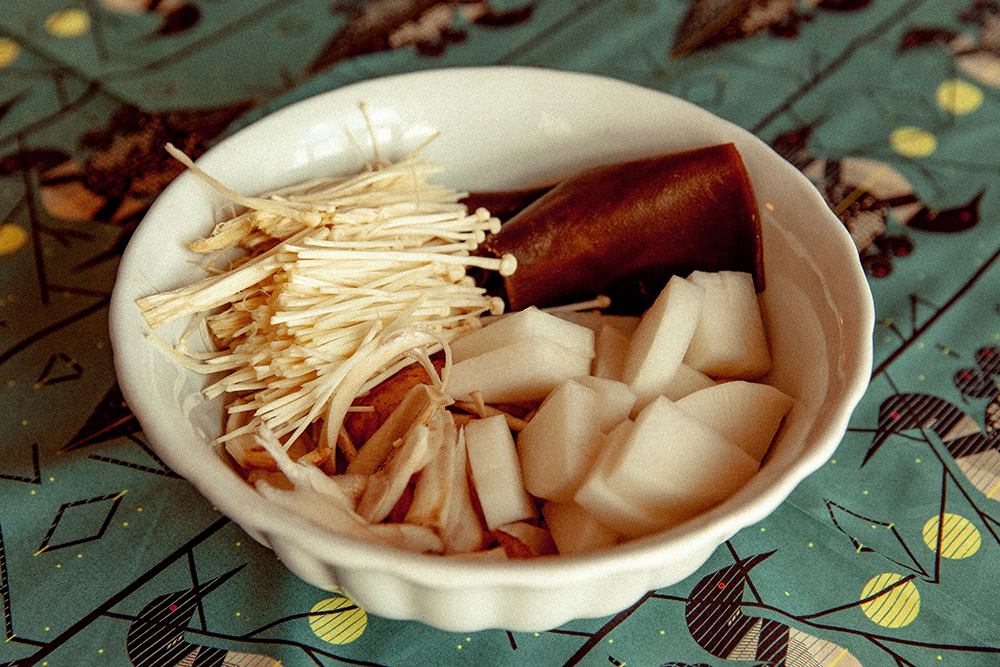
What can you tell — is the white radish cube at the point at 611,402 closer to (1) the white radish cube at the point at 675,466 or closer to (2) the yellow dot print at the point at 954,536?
(1) the white radish cube at the point at 675,466

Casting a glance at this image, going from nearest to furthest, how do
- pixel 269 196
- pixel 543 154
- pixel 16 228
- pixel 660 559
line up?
pixel 660 559 < pixel 269 196 < pixel 543 154 < pixel 16 228

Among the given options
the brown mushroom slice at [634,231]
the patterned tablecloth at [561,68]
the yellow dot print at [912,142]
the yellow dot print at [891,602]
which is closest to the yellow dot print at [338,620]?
the patterned tablecloth at [561,68]

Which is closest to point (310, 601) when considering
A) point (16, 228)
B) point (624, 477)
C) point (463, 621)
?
point (463, 621)

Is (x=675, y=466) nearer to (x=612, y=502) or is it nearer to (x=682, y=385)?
(x=612, y=502)

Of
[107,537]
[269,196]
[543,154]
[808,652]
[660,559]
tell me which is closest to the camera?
[660,559]

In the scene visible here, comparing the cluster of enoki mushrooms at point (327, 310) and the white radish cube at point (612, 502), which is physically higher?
the cluster of enoki mushrooms at point (327, 310)

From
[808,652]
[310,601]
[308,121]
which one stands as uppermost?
[308,121]

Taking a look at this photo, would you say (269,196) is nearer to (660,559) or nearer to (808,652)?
(660,559)
